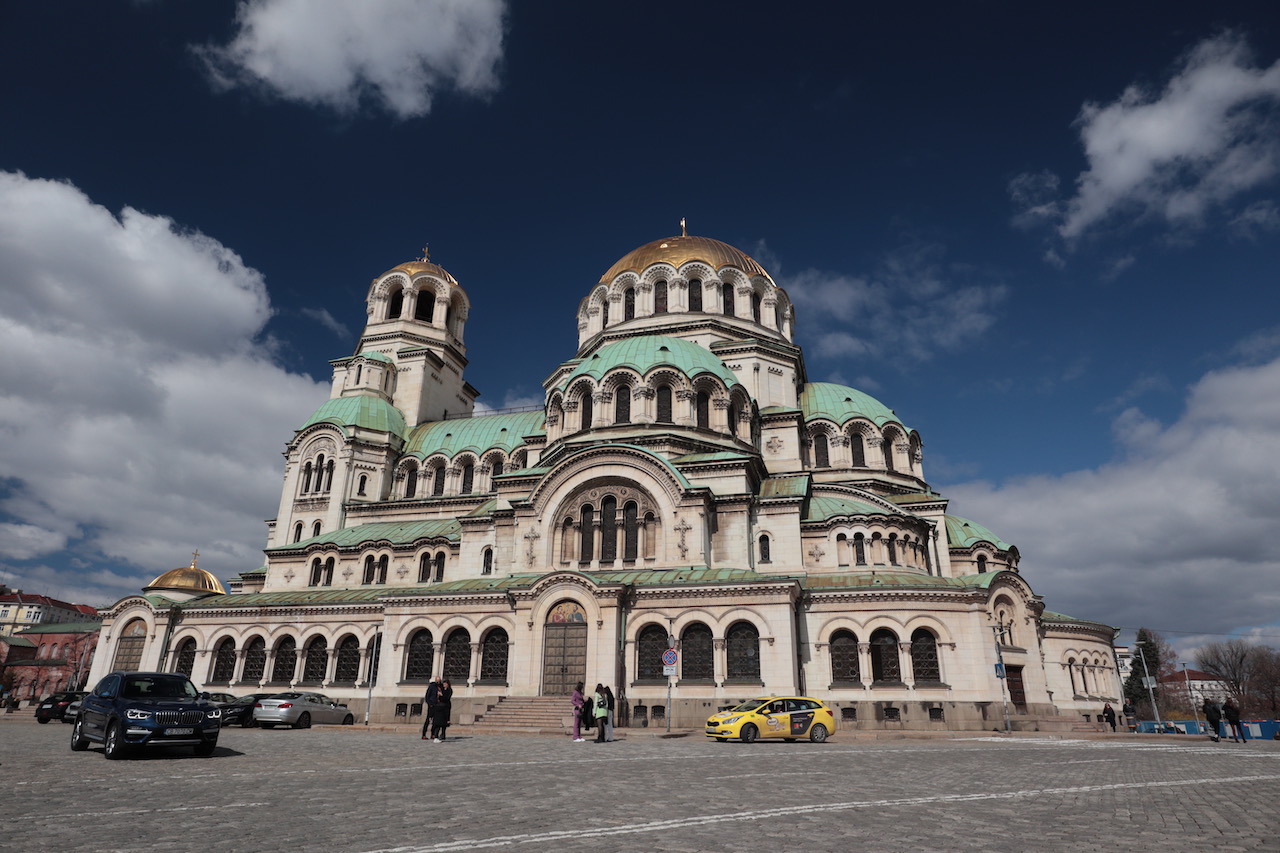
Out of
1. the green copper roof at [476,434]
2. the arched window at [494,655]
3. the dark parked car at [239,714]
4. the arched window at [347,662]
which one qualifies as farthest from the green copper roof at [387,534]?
the dark parked car at [239,714]

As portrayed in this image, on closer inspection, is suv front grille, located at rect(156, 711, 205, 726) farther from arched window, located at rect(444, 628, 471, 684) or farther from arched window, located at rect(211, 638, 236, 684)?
arched window, located at rect(211, 638, 236, 684)

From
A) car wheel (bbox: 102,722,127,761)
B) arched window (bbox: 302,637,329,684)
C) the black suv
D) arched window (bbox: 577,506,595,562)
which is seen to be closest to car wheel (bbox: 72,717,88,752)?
the black suv

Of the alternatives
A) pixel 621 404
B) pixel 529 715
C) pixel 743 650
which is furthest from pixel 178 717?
pixel 621 404

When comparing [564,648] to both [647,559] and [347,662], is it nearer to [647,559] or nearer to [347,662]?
[647,559]

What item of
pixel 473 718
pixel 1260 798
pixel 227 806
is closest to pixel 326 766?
pixel 227 806

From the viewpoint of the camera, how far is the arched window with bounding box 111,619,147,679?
131 ft

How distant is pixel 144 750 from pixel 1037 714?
33103 mm

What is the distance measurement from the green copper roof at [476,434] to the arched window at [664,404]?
1084cm

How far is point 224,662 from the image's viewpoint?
39.1 metres

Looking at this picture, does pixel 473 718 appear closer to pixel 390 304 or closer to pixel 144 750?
pixel 144 750

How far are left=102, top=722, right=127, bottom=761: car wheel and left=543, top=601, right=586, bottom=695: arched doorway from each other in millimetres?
17682

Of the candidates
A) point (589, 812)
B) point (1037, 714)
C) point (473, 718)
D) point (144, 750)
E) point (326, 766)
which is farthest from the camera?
point (1037, 714)

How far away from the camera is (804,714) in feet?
75.0

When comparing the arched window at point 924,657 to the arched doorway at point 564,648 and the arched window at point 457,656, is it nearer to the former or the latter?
the arched doorway at point 564,648
